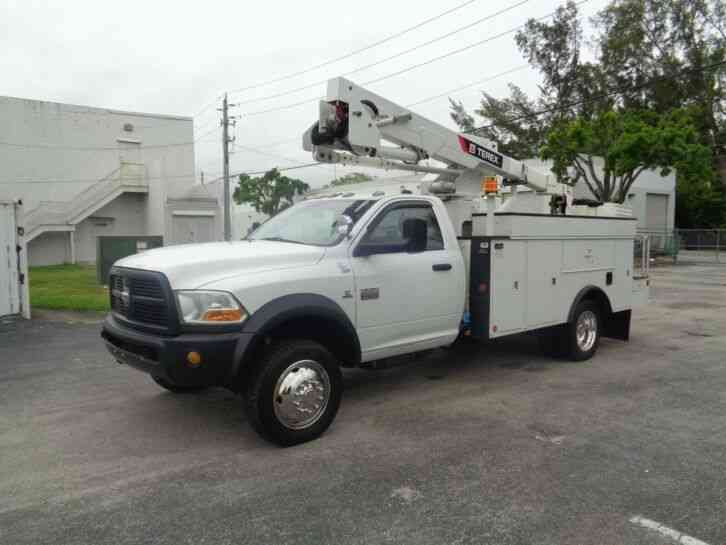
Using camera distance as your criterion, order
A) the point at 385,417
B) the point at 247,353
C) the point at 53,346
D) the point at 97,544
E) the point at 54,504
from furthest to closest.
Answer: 1. the point at 53,346
2. the point at 385,417
3. the point at 247,353
4. the point at 54,504
5. the point at 97,544

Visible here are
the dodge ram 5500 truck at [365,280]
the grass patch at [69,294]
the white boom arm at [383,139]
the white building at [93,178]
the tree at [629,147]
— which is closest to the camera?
the dodge ram 5500 truck at [365,280]

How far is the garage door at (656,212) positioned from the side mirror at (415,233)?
36223 mm

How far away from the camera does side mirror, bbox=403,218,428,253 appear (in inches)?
202

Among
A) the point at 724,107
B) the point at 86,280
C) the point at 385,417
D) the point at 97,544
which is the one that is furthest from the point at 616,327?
the point at 724,107

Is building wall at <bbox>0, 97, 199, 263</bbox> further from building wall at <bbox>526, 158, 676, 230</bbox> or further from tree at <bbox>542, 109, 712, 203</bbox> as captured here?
building wall at <bbox>526, 158, 676, 230</bbox>

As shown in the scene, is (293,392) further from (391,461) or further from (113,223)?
(113,223)

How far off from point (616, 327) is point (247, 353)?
19.9 feet

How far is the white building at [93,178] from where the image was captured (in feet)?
90.1

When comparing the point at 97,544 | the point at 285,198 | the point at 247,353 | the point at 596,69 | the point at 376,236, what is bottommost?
the point at 97,544

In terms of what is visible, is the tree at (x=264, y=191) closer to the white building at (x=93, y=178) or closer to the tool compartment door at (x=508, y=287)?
the white building at (x=93, y=178)

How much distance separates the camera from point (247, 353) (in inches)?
166

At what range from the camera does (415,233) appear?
5164mm

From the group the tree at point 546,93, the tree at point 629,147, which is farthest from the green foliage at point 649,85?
the tree at point 629,147

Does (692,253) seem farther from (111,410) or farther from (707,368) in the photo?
(111,410)
